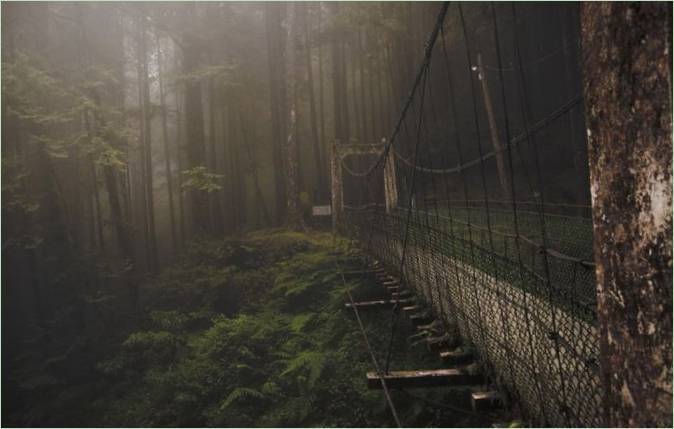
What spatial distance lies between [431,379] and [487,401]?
20.5 inches

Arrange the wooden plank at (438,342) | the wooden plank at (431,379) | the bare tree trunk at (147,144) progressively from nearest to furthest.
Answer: the wooden plank at (431,379)
the wooden plank at (438,342)
the bare tree trunk at (147,144)

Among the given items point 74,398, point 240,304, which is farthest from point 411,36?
point 74,398

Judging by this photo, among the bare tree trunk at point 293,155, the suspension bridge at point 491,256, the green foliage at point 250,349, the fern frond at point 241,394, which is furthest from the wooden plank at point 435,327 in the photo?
the bare tree trunk at point 293,155

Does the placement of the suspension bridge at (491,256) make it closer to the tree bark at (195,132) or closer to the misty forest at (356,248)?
the misty forest at (356,248)

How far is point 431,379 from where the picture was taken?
273cm

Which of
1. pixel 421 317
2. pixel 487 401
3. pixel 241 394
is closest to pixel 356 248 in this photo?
pixel 241 394

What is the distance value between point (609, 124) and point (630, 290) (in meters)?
0.36

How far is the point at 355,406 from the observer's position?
5.88 m

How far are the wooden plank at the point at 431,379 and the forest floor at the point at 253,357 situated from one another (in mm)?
1828

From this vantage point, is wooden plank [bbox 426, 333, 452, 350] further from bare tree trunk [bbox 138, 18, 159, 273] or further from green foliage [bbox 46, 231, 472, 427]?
bare tree trunk [bbox 138, 18, 159, 273]

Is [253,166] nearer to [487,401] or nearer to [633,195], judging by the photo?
[487,401]

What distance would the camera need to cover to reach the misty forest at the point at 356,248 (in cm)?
101

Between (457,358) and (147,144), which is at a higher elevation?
(147,144)

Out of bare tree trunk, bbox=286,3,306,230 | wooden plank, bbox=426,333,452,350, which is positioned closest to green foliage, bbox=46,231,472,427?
bare tree trunk, bbox=286,3,306,230
